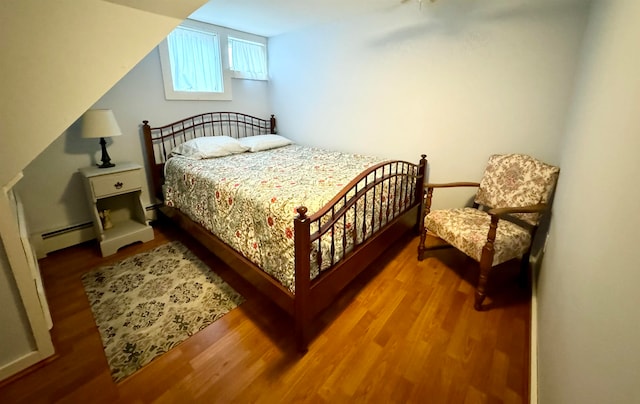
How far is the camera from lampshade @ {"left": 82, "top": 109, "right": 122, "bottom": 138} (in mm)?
2295

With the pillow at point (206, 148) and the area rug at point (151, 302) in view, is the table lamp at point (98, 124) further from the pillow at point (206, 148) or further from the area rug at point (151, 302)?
the area rug at point (151, 302)

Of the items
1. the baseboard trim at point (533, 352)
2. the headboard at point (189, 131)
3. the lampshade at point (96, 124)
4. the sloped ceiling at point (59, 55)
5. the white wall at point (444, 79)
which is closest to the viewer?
the sloped ceiling at point (59, 55)

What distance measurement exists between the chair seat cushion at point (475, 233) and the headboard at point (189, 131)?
2730mm

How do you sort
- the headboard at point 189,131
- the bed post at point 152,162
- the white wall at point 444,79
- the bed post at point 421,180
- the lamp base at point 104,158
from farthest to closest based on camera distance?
the headboard at point 189,131 < the bed post at point 152,162 < the bed post at point 421,180 < the lamp base at point 104,158 < the white wall at point 444,79

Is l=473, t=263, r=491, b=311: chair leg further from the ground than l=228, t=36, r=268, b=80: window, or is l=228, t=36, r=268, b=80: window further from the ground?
l=228, t=36, r=268, b=80: window

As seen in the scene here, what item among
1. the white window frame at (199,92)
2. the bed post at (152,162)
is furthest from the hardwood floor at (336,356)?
the white window frame at (199,92)

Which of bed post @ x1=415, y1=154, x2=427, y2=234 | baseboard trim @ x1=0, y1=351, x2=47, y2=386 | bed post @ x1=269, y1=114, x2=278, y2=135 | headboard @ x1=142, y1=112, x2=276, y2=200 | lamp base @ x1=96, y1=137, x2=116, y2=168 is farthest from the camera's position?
bed post @ x1=269, y1=114, x2=278, y2=135

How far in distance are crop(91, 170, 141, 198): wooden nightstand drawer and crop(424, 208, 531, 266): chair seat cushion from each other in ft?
8.67

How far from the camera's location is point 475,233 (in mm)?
1940

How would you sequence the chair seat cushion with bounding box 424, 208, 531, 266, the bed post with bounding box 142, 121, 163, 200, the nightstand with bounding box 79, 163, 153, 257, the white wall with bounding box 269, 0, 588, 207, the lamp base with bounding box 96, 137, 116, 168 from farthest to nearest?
the bed post with bounding box 142, 121, 163, 200 < the lamp base with bounding box 96, 137, 116, 168 < the nightstand with bounding box 79, 163, 153, 257 < the white wall with bounding box 269, 0, 588, 207 < the chair seat cushion with bounding box 424, 208, 531, 266

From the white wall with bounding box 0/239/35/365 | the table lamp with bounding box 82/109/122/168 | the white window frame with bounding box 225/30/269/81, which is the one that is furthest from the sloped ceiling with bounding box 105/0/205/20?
the white window frame with bounding box 225/30/269/81

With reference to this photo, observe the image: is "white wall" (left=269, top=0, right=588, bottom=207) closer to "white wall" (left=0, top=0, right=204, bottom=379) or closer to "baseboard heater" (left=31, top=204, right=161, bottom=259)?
"white wall" (left=0, top=0, right=204, bottom=379)

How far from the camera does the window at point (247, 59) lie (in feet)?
11.4

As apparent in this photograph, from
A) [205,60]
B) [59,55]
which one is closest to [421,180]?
[59,55]
